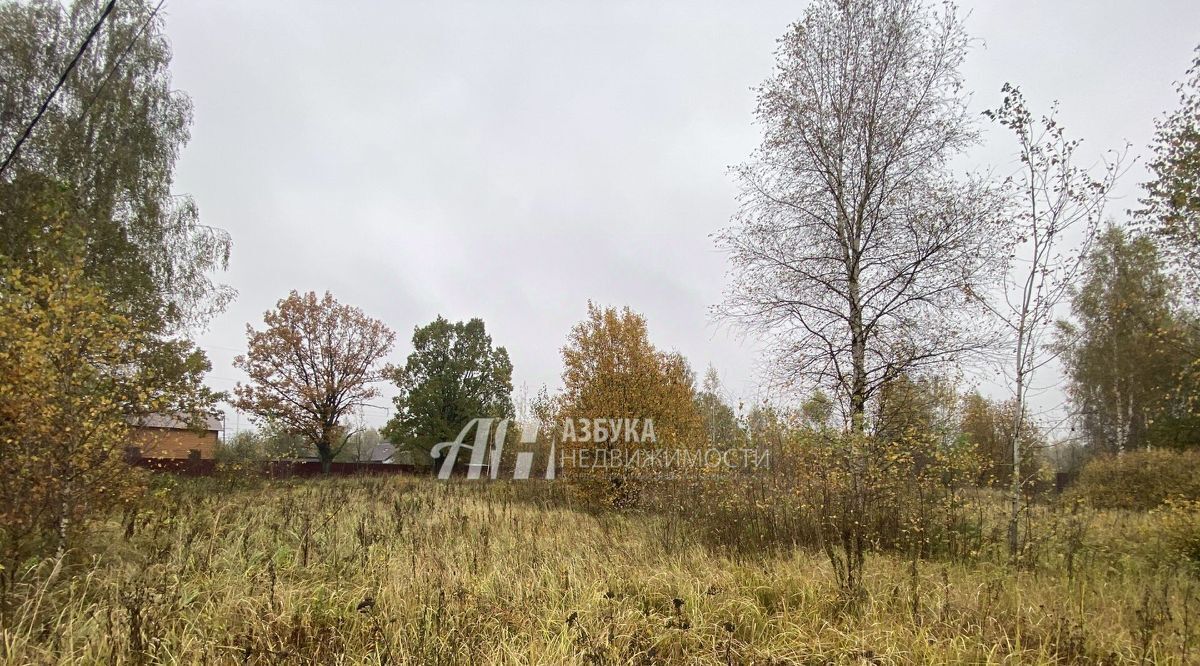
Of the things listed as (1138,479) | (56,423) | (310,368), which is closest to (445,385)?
(310,368)

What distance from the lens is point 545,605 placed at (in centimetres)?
346

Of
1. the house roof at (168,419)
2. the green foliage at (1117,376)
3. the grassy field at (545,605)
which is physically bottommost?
the grassy field at (545,605)

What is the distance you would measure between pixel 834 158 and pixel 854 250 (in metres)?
1.42

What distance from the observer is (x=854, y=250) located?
279 inches

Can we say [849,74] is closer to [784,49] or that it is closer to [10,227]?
[784,49]

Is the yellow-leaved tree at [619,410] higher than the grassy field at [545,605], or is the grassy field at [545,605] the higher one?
the yellow-leaved tree at [619,410]

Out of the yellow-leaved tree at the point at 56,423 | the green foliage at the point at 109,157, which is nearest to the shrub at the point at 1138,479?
the yellow-leaved tree at the point at 56,423

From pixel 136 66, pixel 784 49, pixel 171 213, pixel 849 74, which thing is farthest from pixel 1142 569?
pixel 136 66

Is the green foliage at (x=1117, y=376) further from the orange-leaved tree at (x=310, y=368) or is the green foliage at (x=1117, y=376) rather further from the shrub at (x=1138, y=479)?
the orange-leaved tree at (x=310, y=368)

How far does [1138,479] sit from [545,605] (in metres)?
13.1

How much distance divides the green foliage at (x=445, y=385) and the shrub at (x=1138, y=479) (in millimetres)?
19398

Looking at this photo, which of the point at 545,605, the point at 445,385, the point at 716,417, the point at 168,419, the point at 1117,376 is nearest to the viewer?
the point at 545,605

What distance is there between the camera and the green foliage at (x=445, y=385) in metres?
22.1

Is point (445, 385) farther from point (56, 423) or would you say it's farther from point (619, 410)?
point (56, 423)
